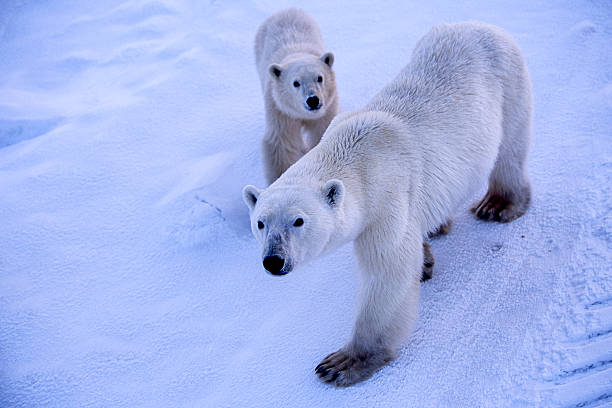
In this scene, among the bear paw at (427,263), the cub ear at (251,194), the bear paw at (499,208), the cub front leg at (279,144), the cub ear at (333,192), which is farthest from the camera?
the cub front leg at (279,144)

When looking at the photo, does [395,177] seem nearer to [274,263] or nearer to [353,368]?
[274,263]

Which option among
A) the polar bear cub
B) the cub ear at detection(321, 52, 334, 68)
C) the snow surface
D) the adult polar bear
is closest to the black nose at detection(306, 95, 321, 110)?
the polar bear cub

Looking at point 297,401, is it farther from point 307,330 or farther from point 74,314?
point 74,314

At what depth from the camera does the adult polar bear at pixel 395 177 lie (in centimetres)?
223

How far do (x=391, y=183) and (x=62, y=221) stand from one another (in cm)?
312

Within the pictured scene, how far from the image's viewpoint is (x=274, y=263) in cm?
207

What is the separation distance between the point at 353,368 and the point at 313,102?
2.27 meters

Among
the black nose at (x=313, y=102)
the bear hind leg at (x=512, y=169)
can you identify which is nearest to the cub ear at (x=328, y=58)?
the black nose at (x=313, y=102)

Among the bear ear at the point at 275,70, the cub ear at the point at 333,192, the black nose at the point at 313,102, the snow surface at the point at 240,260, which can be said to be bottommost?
the snow surface at the point at 240,260

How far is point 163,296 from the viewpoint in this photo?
338 cm

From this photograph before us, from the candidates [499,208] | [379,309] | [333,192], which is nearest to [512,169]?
[499,208]

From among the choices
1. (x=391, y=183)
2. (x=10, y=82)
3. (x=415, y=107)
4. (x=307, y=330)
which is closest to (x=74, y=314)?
(x=307, y=330)

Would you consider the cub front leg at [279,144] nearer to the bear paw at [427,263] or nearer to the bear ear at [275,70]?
the bear ear at [275,70]

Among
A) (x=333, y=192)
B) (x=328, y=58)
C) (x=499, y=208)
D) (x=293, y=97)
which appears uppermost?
(x=333, y=192)
